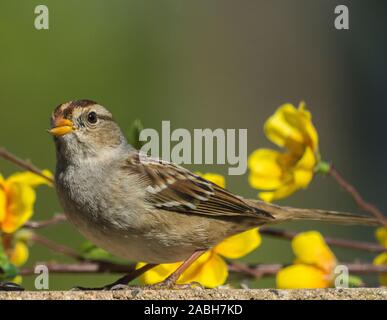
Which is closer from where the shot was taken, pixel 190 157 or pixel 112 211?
pixel 112 211

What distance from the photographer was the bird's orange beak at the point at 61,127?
5.99 ft

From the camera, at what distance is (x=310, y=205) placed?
151 inches

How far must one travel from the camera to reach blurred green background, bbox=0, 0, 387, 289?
3305 millimetres

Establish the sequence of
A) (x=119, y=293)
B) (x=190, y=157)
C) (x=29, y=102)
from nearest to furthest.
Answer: (x=119, y=293), (x=190, y=157), (x=29, y=102)

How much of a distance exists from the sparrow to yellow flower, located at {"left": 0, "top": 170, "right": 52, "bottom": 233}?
0.12m

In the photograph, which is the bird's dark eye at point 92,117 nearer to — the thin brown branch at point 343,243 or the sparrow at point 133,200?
the sparrow at point 133,200

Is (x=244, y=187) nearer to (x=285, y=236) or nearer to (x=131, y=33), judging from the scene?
(x=131, y=33)

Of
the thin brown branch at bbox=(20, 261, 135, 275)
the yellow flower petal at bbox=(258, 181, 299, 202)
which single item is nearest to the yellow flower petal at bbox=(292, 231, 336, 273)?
the yellow flower petal at bbox=(258, 181, 299, 202)

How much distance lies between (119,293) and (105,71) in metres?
2.05

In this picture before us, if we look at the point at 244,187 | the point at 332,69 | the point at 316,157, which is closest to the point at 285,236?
the point at 316,157

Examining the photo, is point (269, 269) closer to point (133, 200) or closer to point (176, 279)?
point (176, 279)

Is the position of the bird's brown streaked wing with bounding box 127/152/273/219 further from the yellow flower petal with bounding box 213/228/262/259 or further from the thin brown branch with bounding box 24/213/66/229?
the thin brown branch with bounding box 24/213/66/229

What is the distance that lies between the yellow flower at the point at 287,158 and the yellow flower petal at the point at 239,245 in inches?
3.2

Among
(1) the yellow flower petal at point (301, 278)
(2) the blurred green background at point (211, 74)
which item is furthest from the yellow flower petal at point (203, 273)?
(2) the blurred green background at point (211, 74)
